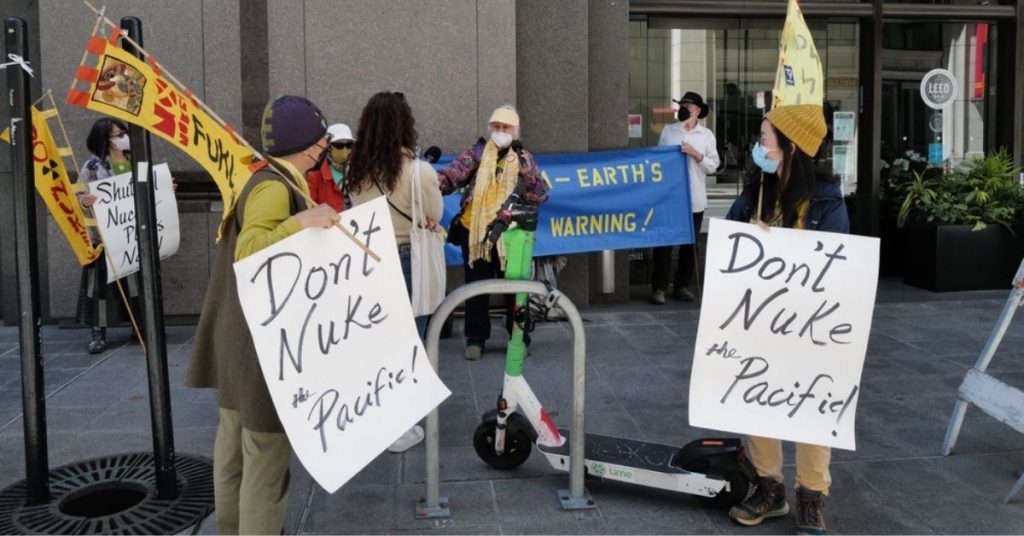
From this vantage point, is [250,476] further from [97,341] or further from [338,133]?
[97,341]

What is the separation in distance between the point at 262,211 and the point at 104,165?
479 centimetres

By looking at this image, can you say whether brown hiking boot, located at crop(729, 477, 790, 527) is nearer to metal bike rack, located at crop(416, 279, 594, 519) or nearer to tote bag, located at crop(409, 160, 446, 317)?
metal bike rack, located at crop(416, 279, 594, 519)

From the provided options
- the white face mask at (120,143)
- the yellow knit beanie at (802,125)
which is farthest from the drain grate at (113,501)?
the white face mask at (120,143)

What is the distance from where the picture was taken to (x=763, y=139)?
12.7 feet

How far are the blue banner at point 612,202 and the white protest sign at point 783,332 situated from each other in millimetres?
4251

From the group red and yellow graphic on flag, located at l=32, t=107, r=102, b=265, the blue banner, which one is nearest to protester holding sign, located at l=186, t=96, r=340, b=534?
red and yellow graphic on flag, located at l=32, t=107, r=102, b=265

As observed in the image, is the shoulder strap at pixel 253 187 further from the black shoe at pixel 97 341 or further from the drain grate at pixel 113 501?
the black shoe at pixel 97 341

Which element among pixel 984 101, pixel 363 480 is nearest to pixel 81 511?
pixel 363 480

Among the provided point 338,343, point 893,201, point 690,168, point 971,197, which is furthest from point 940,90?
point 338,343

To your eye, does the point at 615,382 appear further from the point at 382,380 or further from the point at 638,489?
the point at 382,380

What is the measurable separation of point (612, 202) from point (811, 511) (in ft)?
15.2

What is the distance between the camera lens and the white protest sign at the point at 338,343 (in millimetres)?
2996

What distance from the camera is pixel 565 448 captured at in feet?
14.0

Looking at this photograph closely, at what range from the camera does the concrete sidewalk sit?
4.00m
